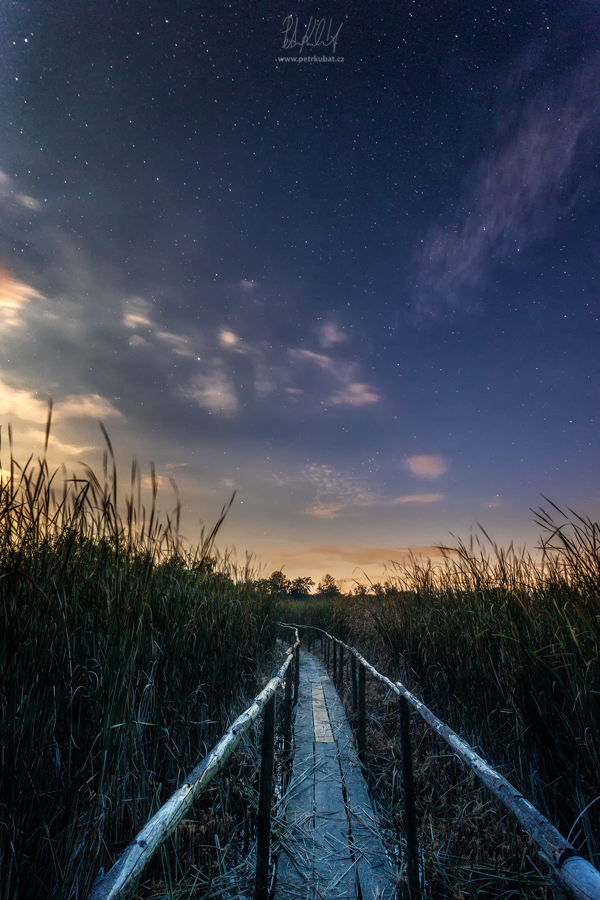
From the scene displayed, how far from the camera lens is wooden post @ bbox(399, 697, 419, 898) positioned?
8.41 feet

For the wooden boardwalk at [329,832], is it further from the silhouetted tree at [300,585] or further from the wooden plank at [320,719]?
the silhouetted tree at [300,585]

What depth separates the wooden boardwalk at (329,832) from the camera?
8.89 feet

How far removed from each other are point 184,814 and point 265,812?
1319 millimetres

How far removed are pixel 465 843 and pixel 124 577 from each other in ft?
8.82

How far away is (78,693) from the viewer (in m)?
2.10

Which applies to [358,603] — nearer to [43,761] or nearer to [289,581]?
[43,761]

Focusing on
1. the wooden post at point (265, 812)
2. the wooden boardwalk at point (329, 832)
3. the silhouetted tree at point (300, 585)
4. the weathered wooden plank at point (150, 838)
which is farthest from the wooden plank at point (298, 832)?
the silhouetted tree at point (300, 585)

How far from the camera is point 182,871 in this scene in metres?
2.43

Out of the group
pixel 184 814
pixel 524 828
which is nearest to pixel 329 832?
pixel 184 814

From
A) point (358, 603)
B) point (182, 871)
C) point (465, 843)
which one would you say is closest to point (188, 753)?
point (182, 871)

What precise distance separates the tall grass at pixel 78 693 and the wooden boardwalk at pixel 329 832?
0.97 metres

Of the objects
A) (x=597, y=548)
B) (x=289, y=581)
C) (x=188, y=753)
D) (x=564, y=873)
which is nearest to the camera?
(x=564, y=873)

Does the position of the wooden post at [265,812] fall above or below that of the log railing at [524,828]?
below

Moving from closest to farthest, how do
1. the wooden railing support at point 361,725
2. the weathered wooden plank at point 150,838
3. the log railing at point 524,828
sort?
the weathered wooden plank at point 150,838 < the log railing at point 524,828 < the wooden railing support at point 361,725
